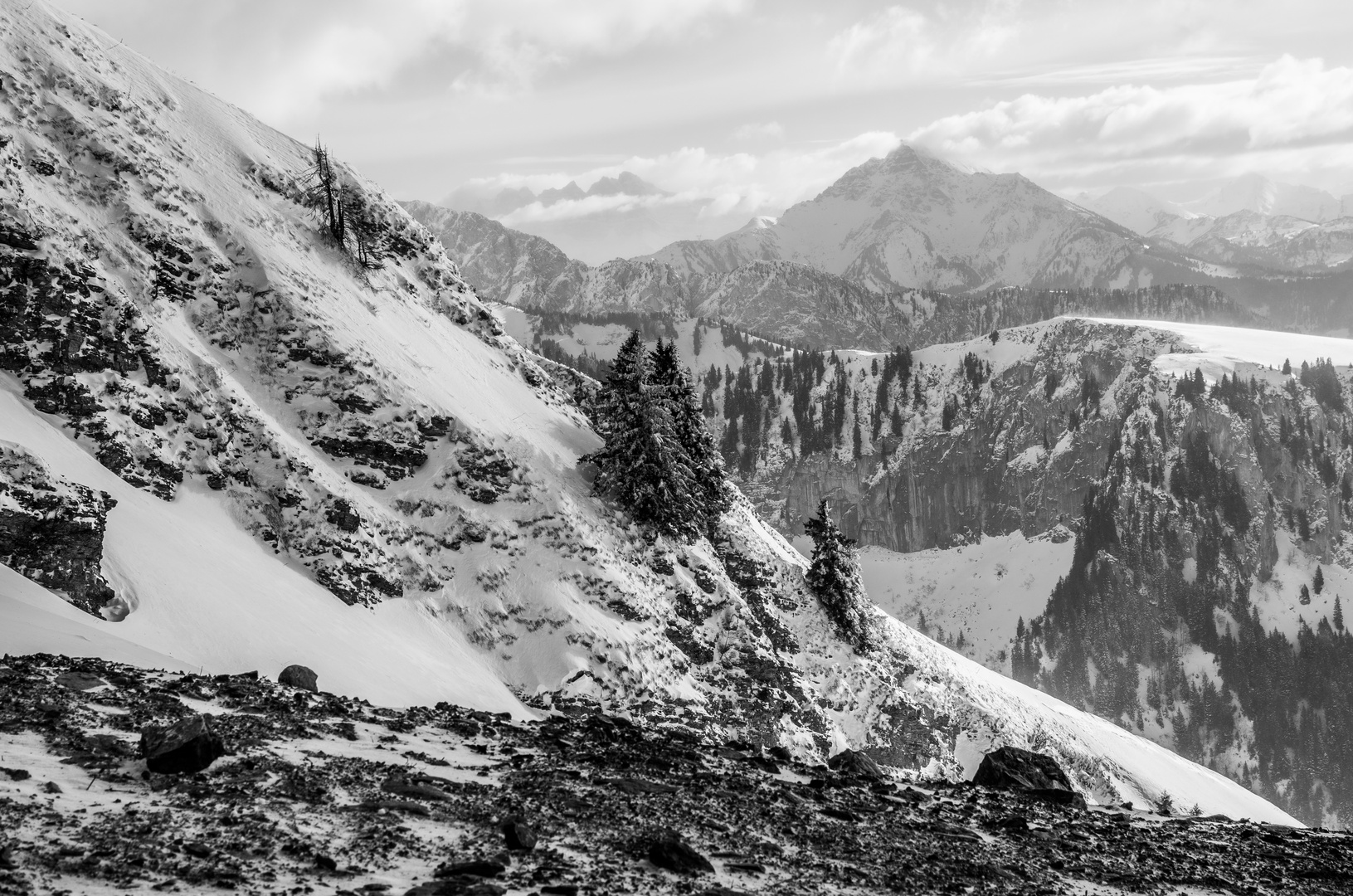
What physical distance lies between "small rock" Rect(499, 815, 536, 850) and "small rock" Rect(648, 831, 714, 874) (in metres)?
1.89

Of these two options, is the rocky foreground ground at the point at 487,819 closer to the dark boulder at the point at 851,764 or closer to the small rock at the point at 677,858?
the small rock at the point at 677,858

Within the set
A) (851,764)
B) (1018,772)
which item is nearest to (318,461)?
(851,764)

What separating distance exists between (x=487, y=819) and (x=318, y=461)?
3096 cm

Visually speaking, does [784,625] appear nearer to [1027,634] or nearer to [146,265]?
[146,265]

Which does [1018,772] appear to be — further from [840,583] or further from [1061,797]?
[840,583]

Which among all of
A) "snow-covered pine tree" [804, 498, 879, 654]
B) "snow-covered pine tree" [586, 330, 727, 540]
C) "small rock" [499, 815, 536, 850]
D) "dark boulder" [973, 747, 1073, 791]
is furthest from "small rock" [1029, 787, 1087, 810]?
"snow-covered pine tree" [804, 498, 879, 654]

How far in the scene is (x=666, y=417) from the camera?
5375 cm

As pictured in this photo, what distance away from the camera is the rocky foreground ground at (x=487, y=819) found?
12680 mm

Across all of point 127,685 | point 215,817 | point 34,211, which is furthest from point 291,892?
point 34,211

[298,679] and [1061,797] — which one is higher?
[298,679]

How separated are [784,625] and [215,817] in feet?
151

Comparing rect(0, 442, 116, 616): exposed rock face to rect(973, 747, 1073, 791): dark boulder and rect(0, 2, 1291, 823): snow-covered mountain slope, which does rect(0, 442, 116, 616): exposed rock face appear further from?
rect(973, 747, 1073, 791): dark boulder

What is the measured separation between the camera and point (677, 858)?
14797 millimetres

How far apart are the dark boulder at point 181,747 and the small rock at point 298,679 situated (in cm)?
1112
